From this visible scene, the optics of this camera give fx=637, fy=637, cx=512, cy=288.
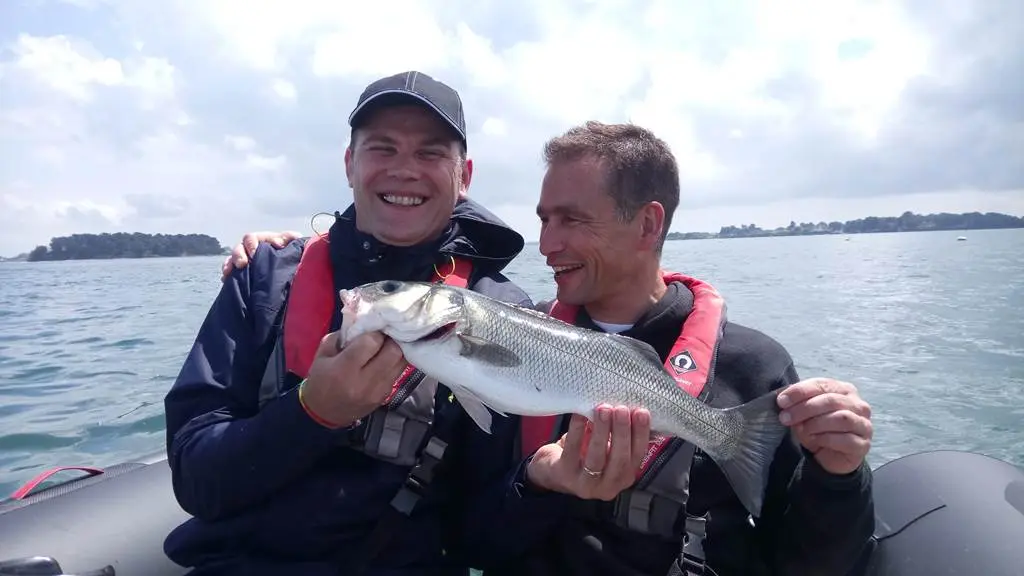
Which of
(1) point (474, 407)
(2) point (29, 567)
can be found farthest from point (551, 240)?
(2) point (29, 567)

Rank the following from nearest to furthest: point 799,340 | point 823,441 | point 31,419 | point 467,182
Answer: point 823,441, point 467,182, point 31,419, point 799,340

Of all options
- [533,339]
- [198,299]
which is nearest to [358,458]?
[533,339]

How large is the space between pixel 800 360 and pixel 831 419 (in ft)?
33.6

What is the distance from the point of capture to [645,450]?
114 inches

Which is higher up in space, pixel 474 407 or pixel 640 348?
pixel 640 348

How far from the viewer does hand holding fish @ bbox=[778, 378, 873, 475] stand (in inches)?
111

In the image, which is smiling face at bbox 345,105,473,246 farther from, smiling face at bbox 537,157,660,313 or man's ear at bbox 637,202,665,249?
man's ear at bbox 637,202,665,249

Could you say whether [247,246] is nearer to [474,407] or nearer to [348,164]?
[348,164]

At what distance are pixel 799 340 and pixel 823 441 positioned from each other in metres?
12.1

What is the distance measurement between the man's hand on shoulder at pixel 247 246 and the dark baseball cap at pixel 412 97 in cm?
92

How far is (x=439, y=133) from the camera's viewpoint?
142 inches

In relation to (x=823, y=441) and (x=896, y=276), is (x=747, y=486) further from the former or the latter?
(x=896, y=276)

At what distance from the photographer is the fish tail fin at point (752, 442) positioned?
9.75 ft

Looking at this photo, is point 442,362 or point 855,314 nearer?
point 442,362
